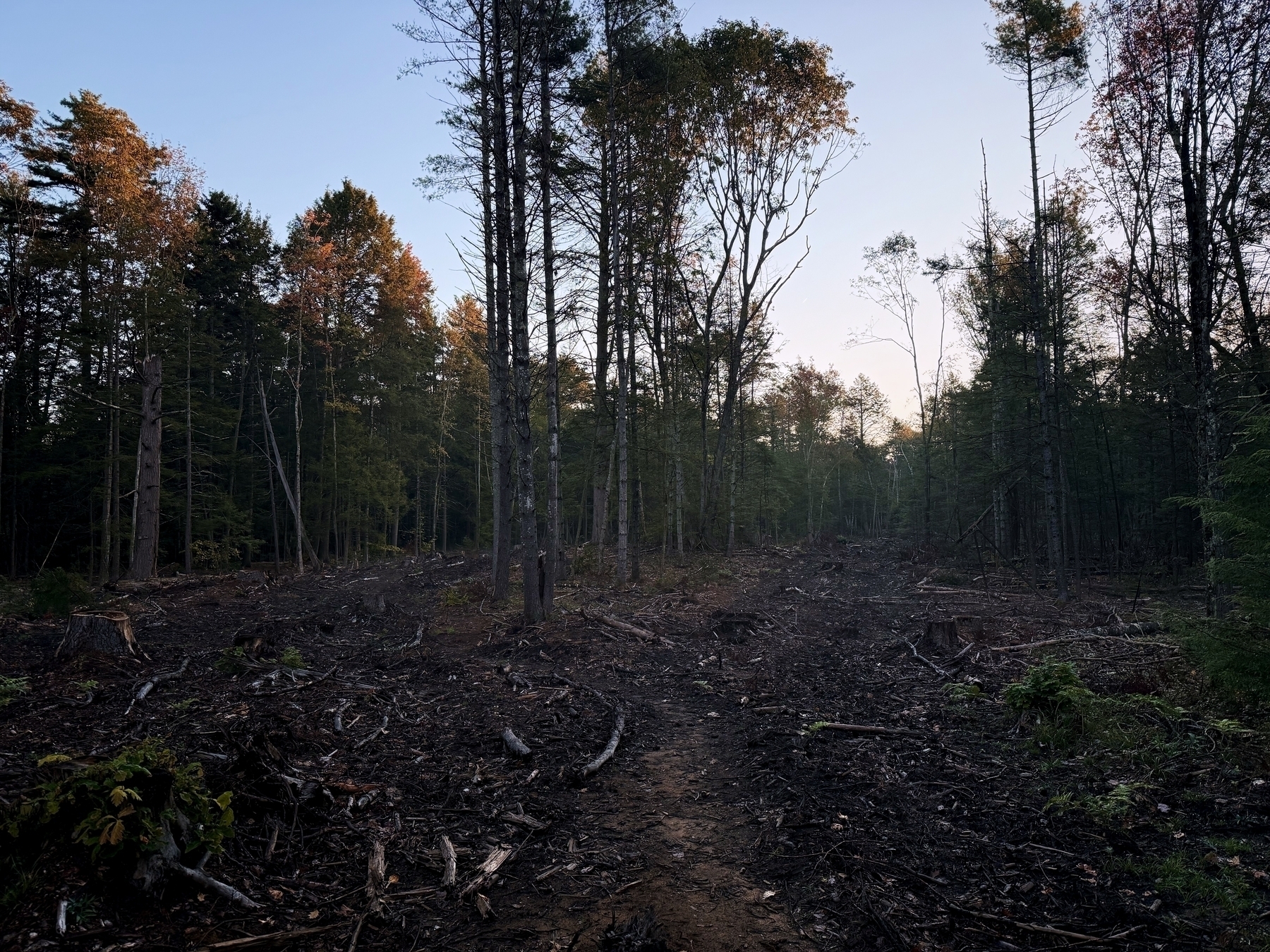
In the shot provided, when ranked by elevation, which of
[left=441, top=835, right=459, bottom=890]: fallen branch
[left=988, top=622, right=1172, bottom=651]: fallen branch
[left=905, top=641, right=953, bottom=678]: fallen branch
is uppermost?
[left=988, top=622, right=1172, bottom=651]: fallen branch

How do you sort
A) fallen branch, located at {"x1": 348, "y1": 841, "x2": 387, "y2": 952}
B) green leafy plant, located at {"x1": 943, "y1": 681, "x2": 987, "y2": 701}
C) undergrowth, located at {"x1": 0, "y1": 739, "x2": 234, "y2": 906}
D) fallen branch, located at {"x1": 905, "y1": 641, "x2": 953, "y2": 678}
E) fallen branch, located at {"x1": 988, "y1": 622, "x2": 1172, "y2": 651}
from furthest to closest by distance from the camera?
fallen branch, located at {"x1": 988, "y1": 622, "x2": 1172, "y2": 651}, fallen branch, located at {"x1": 905, "y1": 641, "x2": 953, "y2": 678}, green leafy plant, located at {"x1": 943, "y1": 681, "x2": 987, "y2": 701}, fallen branch, located at {"x1": 348, "y1": 841, "x2": 387, "y2": 952}, undergrowth, located at {"x1": 0, "y1": 739, "x2": 234, "y2": 906}

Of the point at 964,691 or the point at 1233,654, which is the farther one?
the point at 964,691

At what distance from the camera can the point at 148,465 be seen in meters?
17.9

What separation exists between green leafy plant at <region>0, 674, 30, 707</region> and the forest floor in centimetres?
21

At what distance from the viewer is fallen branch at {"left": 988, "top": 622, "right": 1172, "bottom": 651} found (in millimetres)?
9337

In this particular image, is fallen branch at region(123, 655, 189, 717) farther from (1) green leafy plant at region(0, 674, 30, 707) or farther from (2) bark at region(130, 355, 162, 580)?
(2) bark at region(130, 355, 162, 580)

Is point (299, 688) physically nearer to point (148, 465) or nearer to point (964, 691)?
point (964, 691)

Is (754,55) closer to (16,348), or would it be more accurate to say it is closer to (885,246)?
(885,246)

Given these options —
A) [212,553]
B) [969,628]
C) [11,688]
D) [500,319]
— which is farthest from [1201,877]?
[212,553]

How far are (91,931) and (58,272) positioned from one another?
910 inches

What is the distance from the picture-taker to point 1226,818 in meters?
4.14

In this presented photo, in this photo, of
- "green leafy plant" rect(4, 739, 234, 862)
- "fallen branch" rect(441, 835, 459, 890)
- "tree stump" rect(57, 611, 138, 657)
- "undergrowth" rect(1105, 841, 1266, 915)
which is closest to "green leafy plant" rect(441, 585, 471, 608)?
"tree stump" rect(57, 611, 138, 657)

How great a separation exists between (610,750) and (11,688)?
18.9ft

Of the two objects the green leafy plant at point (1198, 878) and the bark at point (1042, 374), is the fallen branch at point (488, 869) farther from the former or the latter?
the bark at point (1042, 374)
